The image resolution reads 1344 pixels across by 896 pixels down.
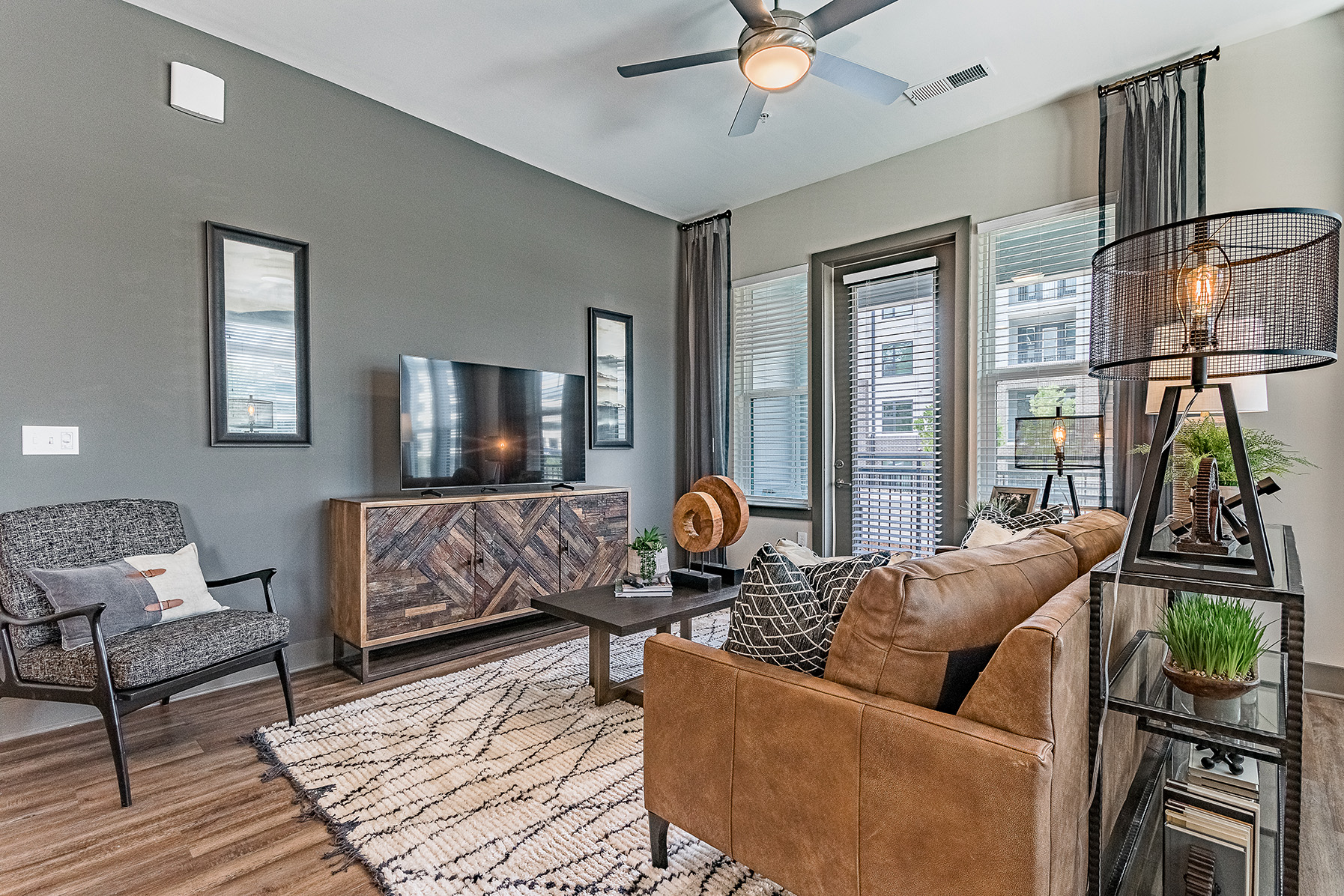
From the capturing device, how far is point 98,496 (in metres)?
2.71

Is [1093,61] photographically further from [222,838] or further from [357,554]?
[222,838]

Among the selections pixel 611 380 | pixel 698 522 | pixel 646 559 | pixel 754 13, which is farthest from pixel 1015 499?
pixel 611 380

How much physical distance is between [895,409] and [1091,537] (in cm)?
267

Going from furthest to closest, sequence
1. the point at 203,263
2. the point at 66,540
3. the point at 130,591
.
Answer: the point at 203,263, the point at 66,540, the point at 130,591

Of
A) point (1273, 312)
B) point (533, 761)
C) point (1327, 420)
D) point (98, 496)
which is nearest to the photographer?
point (1273, 312)

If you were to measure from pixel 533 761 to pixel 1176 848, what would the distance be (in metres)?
1.79

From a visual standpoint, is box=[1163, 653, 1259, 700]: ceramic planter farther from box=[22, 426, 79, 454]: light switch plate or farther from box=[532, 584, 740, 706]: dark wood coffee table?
box=[22, 426, 79, 454]: light switch plate

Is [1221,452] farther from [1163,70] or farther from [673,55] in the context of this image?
[673,55]

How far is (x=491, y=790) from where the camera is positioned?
2.07m

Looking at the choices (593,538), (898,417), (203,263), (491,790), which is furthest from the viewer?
(898,417)

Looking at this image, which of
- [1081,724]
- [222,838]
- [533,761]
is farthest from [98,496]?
[1081,724]

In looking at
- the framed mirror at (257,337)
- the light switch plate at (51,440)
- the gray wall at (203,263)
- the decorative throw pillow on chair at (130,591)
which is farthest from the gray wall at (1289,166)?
the light switch plate at (51,440)

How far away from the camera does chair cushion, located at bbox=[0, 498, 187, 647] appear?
226 centimetres

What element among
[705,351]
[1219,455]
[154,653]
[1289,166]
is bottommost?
[154,653]
